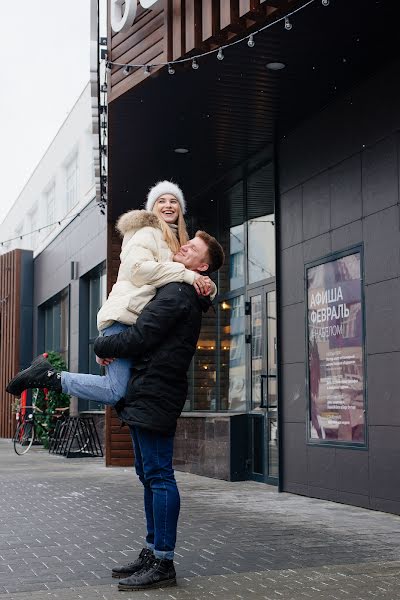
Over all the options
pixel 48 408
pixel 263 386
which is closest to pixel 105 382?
pixel 263 386

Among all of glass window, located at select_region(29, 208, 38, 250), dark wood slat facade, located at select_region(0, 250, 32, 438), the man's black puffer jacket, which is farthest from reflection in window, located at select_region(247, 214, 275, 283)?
glass window, located at select_region(29, 208, 38, 250)

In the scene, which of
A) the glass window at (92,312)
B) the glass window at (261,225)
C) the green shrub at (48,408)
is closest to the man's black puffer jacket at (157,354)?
the glass window at (261,225)

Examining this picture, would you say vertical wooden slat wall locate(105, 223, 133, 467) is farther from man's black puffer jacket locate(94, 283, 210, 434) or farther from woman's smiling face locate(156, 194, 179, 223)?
man's black puffer jacket locate(94, 283, 210, 434)

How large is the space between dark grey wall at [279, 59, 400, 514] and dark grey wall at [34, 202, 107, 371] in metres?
8.55

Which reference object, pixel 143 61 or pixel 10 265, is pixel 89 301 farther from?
pixel 143 61

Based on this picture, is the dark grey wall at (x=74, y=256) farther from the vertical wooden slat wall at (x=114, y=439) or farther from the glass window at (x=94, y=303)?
the vertical wooden slat wall at (x=114, y=439)

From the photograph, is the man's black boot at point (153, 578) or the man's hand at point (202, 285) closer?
the man's black boot at point (153, 578)

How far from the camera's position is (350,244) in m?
9.30

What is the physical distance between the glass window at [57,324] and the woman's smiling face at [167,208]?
58.0 ft

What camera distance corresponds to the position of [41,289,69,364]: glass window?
23.3 metres

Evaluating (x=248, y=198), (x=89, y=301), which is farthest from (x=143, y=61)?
(x=89, y=301)

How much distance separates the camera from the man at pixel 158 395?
16.3 ft

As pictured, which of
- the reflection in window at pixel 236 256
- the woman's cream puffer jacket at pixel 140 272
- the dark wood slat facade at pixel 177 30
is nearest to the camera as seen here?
the woman's cream puffer jacket at pixel 140 272

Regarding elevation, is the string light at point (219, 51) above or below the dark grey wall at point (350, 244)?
above
